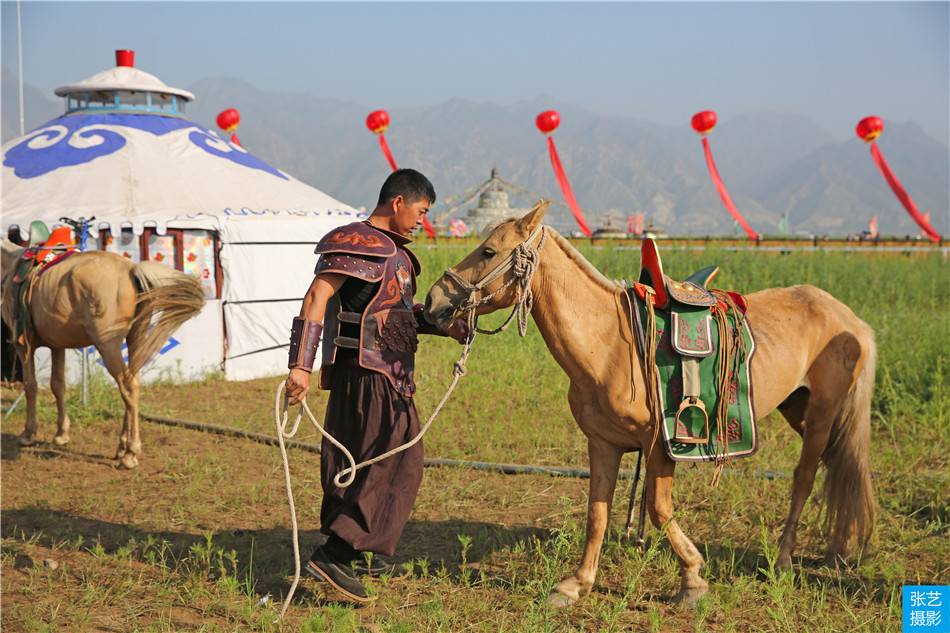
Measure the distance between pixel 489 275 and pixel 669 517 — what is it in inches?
50.2

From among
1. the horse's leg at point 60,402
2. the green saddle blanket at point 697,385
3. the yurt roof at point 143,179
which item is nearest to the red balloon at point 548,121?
the yurt roof at point 143,179

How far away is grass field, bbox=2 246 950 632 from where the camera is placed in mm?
3410

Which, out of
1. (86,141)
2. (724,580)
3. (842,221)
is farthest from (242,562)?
(842,221)

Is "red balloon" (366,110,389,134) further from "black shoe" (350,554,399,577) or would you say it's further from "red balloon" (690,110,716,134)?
"black shoe" (350,554,399,577)

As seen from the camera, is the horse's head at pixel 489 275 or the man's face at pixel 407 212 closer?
the horse's head at pixel 489 275

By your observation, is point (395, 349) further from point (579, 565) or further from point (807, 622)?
point (807, 622)

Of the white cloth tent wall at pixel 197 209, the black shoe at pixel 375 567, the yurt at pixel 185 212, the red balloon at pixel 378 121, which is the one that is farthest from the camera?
the red balloon at pixel 378 121

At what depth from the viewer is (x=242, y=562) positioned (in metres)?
4.07

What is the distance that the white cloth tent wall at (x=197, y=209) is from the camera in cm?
914

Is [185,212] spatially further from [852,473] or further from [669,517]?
[852,473]

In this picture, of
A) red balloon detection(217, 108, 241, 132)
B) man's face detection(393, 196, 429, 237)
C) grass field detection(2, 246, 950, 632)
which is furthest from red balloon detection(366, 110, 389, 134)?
man's face detection(393, 196, 429, 237)

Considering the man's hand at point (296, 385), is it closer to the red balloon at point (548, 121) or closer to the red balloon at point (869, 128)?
the red balloon at point (548, 121)

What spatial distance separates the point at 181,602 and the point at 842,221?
188134 mm

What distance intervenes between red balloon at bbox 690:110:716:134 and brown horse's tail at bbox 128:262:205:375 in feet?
58.7
